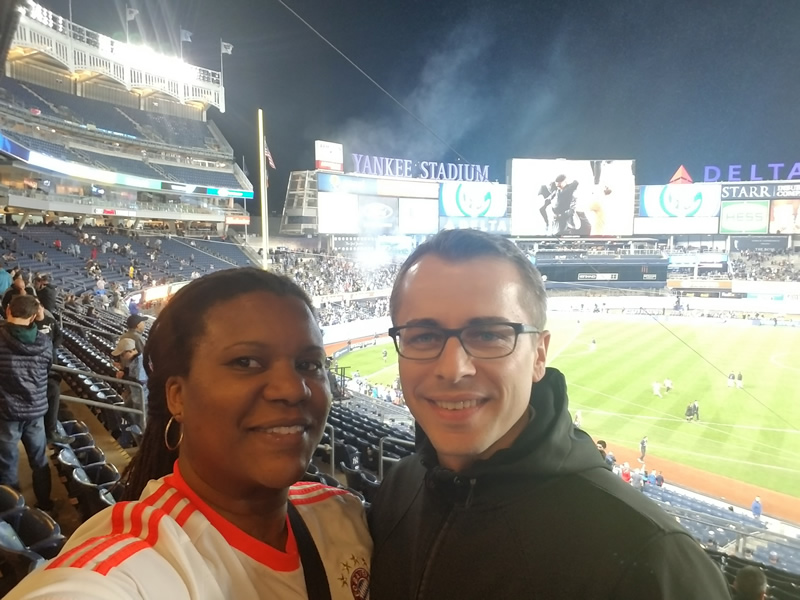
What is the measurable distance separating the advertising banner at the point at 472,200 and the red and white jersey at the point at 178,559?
49.6 meters

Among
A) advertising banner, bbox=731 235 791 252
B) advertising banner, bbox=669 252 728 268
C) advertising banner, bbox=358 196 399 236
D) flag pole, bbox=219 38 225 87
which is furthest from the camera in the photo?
advertising banner, bbox=731 235 791 252

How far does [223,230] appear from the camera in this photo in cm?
4925

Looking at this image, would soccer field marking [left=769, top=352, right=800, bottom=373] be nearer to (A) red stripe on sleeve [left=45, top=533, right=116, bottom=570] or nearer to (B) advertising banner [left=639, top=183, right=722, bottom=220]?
(B) advertising banner [left=639, top=183, right=722, bottom=220]

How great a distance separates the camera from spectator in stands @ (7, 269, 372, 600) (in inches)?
45.8

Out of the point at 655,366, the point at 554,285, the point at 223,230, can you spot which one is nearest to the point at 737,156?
the point at 554,285

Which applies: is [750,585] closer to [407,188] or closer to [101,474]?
[101,474]

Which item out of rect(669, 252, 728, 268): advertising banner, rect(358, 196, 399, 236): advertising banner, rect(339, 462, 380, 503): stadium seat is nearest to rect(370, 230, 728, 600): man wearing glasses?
rect(339, 462, 380, 503): stadium seat

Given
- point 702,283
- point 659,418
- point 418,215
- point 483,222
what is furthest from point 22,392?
point 702,283

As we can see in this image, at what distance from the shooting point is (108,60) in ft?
146

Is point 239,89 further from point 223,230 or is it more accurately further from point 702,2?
point 702,2

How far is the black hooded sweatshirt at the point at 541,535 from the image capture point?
3.67ft

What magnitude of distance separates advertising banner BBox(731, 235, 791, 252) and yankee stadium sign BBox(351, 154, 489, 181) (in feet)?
86.8

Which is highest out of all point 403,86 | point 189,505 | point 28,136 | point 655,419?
point 403,86

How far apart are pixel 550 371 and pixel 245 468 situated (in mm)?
914
